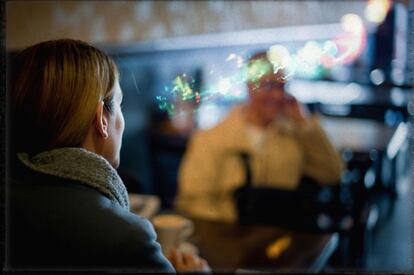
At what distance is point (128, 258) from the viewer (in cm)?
80

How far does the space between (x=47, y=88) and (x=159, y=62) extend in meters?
3.57

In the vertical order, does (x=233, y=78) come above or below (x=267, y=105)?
above

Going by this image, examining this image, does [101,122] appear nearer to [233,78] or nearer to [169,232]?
[233,78]

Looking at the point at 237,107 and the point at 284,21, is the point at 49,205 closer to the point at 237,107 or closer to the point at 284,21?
the point at 284,21

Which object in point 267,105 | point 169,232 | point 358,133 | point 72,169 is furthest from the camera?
point 358,133

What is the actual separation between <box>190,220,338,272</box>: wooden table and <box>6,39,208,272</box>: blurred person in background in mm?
620

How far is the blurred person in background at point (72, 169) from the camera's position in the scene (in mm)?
793

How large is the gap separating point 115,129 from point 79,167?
0.33ft

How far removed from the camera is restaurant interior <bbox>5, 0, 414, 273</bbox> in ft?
3.66

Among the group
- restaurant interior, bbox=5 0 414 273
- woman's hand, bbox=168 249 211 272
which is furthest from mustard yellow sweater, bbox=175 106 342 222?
woman's hand, bbox=168 249 211 272

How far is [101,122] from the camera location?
33.1 inches

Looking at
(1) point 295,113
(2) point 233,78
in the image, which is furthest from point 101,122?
(1) point 295,113

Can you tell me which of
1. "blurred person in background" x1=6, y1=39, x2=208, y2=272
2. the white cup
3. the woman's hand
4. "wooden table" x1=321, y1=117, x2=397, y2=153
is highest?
"blurred person in background" x1=6, y1=39, x2=208, y2=272

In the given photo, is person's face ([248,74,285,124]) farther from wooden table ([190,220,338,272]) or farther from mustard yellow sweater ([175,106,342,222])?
wooden table ([190,220,338,272])
